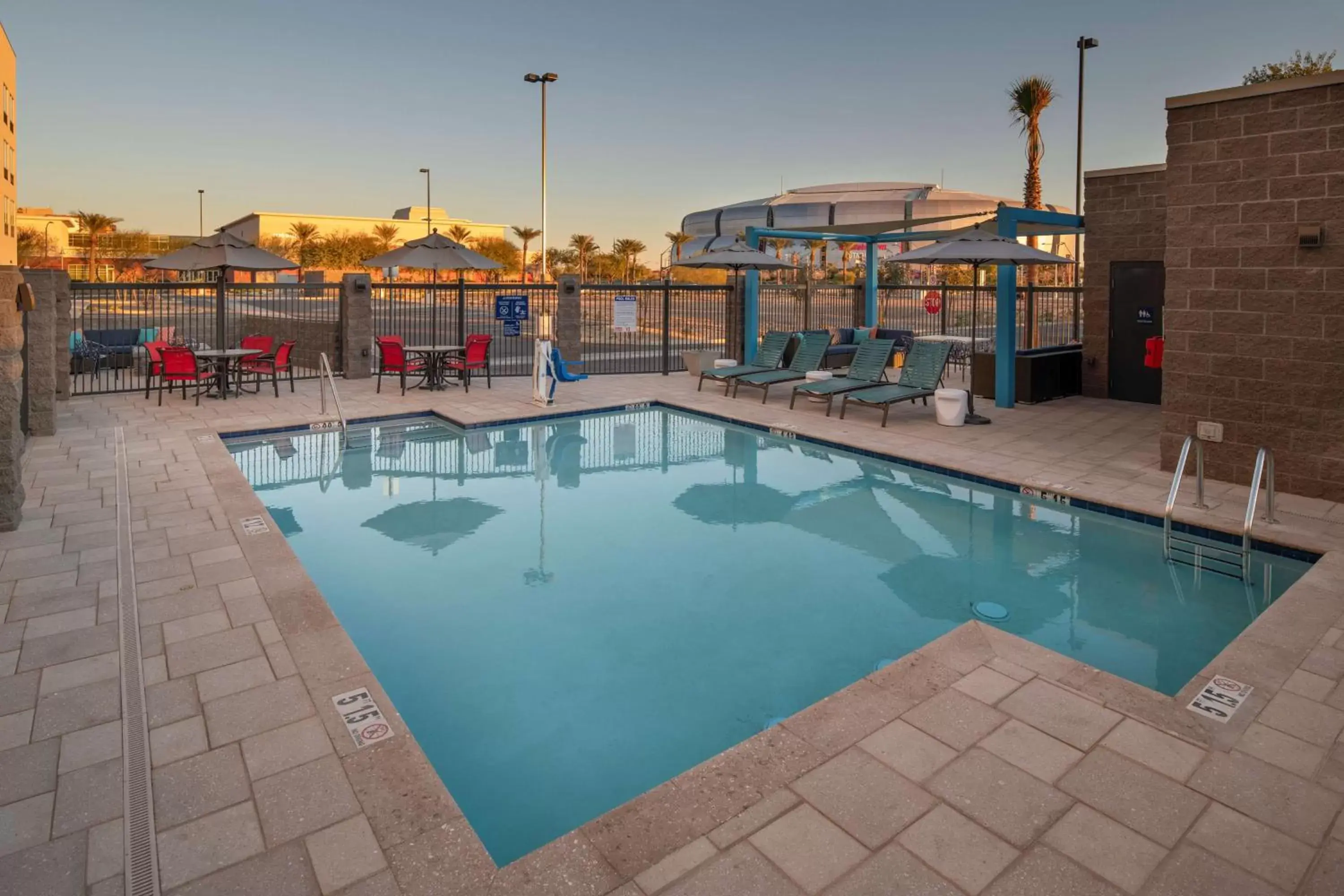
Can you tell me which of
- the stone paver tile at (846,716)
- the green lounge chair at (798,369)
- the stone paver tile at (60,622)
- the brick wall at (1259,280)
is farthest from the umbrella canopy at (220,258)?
the brick wall at (1259,280)

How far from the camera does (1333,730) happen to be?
3.15 metres

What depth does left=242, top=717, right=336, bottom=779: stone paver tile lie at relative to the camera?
287 cm

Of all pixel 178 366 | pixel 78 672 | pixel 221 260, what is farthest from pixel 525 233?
pixel 78 672

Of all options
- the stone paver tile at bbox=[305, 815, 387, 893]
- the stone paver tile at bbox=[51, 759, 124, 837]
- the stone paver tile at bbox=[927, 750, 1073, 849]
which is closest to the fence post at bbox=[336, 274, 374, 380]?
the stone paver tile at bbox=[51, 759, 124, 837]

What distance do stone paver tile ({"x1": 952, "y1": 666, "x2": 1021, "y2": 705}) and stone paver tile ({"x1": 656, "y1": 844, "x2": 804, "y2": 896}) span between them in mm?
1445

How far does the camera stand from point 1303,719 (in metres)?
3.24

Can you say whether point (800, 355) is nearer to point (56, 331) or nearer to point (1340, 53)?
point (56, 331)

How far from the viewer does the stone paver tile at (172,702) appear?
126 inches

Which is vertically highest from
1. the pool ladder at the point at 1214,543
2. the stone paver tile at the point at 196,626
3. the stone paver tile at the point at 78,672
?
the pool ladder at the point at 1214,543

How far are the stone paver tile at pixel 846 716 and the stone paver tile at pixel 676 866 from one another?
0.72 metres

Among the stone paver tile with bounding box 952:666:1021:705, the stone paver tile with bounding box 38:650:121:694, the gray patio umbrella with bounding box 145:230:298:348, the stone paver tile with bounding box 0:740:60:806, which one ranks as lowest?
the stone paver tile with bounding box 0:740:60:806

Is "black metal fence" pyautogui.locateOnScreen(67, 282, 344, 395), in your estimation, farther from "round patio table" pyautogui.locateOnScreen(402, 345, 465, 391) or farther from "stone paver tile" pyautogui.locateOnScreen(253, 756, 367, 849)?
"stone paver tile" pyautogui.locateOnScreen(253, 756, 367, 849)

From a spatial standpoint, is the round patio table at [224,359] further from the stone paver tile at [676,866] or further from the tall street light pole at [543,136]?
the stone paver tile at [676,866]

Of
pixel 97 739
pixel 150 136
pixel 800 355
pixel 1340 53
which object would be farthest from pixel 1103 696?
pixel 150 136
